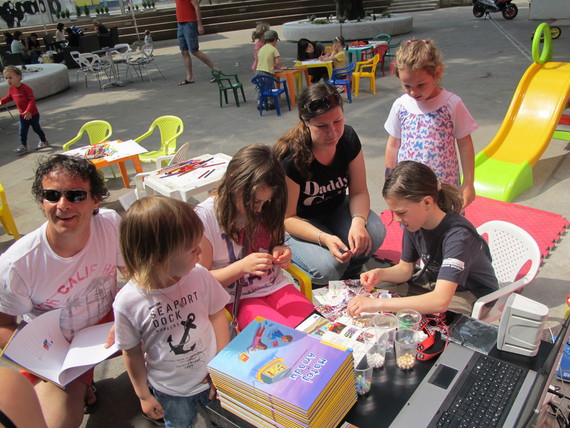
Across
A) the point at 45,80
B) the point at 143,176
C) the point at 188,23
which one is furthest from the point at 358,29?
the point at 143,176

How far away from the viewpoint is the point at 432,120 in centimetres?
301

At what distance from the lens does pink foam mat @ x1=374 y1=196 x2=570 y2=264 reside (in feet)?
11.9

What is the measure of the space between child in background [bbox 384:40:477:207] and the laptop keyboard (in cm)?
145

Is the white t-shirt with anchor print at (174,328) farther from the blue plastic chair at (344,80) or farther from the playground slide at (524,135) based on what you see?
the blue plastic chair at (344,80)

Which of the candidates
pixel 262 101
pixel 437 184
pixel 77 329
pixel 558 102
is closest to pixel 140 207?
pixel 77 329

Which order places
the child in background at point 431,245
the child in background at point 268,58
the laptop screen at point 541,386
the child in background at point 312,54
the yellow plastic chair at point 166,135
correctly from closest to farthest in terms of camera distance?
the laptop screen at point 541,386, the child in background at point 431,245, the yellow plastic chair at point 166,135, the child in background at point 268,58, the child in background at point 312,54

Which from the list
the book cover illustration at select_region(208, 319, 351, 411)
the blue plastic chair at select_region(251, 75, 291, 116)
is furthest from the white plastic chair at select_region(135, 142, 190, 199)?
the blue plastic chair at select_region(251, 75, 291, 116)

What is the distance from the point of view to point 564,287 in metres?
3.14

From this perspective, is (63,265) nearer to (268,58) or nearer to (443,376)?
(443,376)

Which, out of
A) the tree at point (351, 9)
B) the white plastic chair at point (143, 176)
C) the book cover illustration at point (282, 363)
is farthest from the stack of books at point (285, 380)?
the tree at point (351, 9)

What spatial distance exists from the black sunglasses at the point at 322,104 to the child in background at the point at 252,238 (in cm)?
49

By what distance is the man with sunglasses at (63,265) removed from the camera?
2129mm

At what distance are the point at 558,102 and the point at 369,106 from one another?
3573mm

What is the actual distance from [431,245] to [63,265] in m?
1.88
